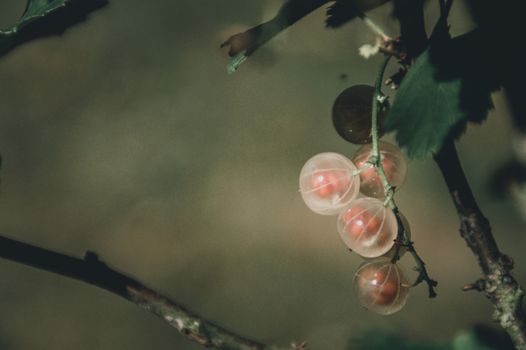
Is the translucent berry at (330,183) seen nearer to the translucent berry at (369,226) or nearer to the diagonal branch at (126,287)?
the translucent berry at (369,226)

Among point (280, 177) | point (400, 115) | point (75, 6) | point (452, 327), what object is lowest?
point (452, 327)

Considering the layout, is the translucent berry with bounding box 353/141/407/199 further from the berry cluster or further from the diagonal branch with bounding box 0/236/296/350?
the diagonal branch with bounding box 0/236/296/350

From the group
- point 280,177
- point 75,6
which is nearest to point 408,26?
point 75,6

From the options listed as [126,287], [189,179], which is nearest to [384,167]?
[126,287]

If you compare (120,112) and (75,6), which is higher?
(75,6)

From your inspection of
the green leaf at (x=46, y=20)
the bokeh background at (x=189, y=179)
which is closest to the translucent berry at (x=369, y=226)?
the green leaf at (x=46, y=20)

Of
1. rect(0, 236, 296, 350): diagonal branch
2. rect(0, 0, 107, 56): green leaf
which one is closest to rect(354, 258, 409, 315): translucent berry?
rect(0, 236, 296, 350): diagonal branch

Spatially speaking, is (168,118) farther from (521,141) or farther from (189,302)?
(521,141)
